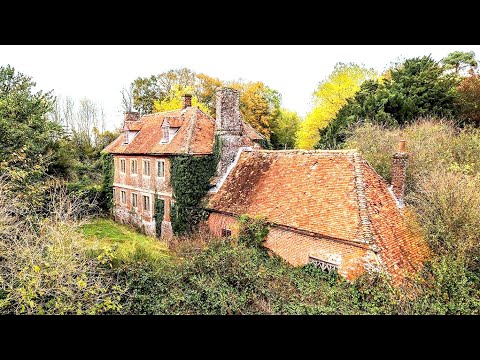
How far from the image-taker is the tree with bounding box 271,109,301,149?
165 ft

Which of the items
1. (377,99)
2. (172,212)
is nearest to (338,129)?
(377,99)

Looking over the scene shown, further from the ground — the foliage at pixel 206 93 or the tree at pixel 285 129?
the foliage at pixel 206 93

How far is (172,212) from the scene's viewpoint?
67.8ft

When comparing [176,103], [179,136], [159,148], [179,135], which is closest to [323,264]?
[179,136]

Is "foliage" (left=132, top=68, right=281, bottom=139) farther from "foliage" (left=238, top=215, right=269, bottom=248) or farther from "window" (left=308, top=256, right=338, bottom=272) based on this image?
"window" (left=308, top=256, right=338, bottom=272)

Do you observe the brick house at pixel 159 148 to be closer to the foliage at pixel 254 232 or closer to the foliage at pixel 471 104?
the foliage at pixel 254 232

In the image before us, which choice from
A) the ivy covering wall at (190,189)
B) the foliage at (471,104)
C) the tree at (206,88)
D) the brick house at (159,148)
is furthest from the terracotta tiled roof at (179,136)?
the tree at (206,88)

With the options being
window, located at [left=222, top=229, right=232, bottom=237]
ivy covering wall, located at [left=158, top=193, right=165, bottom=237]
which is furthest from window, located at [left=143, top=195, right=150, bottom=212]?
window, located at [left=222, top=229, right=232, bottom=237]

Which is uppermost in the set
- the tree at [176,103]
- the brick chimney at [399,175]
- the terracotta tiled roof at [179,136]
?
the tree at [176,103]

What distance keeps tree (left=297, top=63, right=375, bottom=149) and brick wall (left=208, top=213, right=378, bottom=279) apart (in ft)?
84.0

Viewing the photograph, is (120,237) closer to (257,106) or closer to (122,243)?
(122,243)

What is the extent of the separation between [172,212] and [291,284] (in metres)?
11.0

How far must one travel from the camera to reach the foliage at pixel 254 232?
593 inches

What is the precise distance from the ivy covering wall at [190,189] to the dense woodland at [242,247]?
0.76 meters
